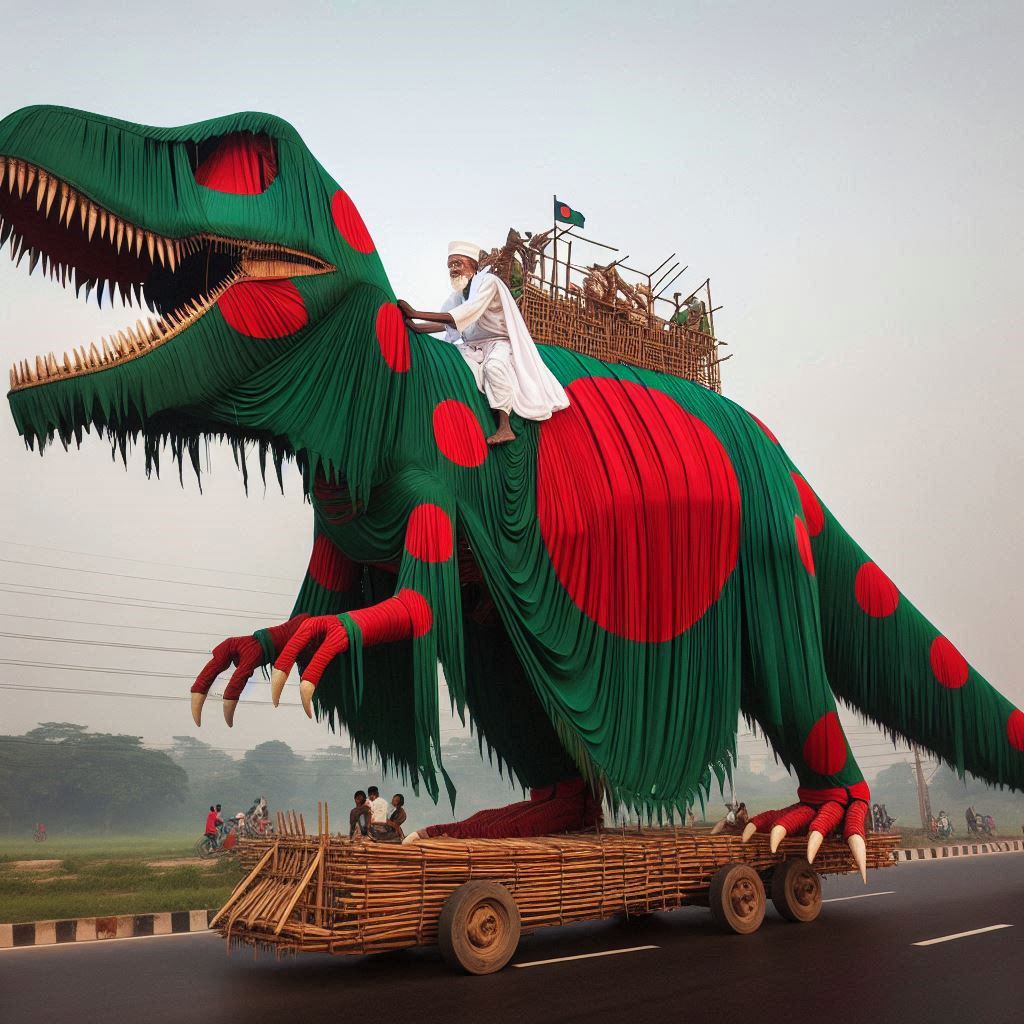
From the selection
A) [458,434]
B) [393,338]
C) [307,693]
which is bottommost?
[307,693]

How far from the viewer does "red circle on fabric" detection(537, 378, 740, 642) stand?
25.8 feet

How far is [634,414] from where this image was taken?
28.2ft

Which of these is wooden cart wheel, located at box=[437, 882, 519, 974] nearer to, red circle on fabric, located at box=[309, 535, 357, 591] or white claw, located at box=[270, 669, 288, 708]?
white claw, located at box=[270, 669, 288, 708]

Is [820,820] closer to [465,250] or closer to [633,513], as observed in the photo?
[633,513]

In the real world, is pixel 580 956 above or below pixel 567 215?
below

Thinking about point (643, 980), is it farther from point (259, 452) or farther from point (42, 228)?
point (42, 228)

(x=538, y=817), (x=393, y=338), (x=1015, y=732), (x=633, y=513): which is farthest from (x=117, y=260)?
(x=1015, y=732)

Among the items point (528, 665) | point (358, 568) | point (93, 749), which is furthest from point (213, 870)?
point (93, 749)

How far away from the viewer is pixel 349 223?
7395 mm

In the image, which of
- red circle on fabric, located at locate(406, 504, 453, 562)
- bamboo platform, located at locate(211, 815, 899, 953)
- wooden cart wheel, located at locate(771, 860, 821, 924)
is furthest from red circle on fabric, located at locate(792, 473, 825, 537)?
red circle on fabric, located at locate(406, 504, 453, 562)

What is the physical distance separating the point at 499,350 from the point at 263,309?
1834mm

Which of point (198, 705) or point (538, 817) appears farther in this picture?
point (538, 817)

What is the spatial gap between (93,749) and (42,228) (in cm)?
2558

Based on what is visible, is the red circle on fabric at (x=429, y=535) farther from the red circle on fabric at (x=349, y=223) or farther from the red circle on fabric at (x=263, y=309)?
the red circle on fabric at (x=349, y=223)
